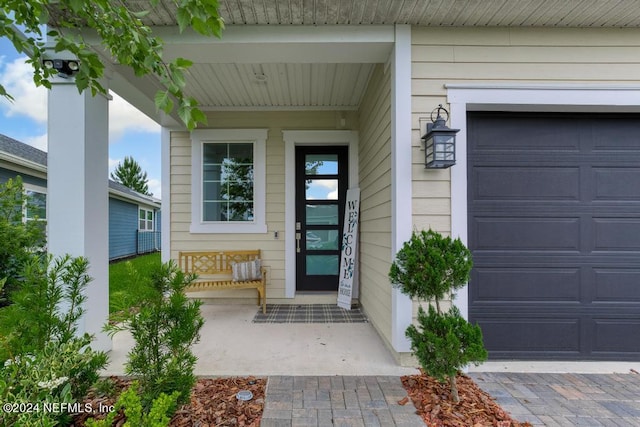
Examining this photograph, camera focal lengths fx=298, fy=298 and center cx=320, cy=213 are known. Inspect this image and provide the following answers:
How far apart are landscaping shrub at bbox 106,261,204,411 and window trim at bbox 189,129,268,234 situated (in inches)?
100.0

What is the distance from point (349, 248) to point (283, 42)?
8.36 ft

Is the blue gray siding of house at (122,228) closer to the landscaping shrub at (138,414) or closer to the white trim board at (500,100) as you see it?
the landscaping shrub at (138,414)

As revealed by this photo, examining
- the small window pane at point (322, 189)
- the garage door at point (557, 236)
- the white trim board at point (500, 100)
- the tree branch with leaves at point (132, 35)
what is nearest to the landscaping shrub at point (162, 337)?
the tree branch with leaves at point (132, 35)

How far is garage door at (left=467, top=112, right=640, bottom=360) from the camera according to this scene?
98.0 inches

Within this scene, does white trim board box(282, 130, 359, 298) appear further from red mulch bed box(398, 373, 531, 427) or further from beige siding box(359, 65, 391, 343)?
red mulch bed box(398, 373, 531, 427)

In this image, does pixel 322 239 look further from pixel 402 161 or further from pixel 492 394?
pixel 492 394

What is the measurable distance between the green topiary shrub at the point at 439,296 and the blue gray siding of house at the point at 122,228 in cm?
1075

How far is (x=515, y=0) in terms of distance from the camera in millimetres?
2119

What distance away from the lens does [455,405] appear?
186 centimetres

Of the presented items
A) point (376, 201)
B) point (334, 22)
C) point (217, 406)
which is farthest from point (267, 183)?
point (217, 406)

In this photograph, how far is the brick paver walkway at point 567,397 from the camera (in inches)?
69.8

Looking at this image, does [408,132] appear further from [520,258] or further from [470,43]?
[520,258]

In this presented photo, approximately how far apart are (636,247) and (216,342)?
148 inches

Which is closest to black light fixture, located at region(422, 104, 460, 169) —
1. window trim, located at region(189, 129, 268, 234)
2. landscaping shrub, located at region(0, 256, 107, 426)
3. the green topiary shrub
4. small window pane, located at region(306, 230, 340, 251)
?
the green topiary shrub
